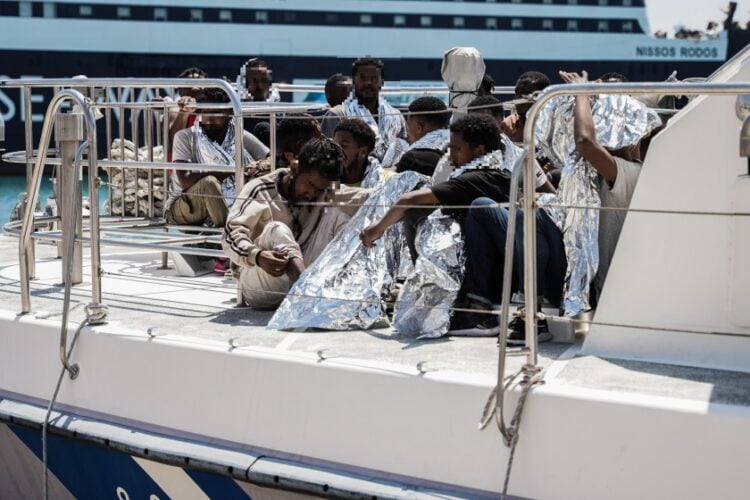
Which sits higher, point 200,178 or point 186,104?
point 186,104

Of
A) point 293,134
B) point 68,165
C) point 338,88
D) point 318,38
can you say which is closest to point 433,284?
point 293,134

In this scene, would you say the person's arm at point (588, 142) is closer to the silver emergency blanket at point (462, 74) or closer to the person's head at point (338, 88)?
the silver emergency blanket at point (462, 74)

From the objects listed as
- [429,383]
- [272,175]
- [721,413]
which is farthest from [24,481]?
[721,413]

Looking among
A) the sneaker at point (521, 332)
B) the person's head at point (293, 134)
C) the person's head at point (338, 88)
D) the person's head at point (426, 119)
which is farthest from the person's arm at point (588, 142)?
the person's head at point (338, 88)

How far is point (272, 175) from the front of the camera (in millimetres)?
4020

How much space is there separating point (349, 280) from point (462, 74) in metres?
1.47

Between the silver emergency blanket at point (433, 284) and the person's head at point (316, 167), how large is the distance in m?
0.43

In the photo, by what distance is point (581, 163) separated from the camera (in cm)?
340

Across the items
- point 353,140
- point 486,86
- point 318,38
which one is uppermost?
point 318,38

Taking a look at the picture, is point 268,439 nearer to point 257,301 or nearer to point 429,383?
point 429,383

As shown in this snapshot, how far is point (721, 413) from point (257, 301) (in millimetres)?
1852

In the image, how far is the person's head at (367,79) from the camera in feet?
18.2

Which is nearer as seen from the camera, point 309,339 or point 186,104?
point 309,339

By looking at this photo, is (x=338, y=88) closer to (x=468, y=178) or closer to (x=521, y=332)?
(x=468, y=178)
